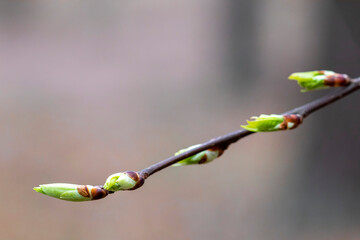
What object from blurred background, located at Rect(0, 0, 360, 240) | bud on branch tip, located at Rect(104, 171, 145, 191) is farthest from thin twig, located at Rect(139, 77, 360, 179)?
blurred background, located at Rect(0, 0, 360, 240)

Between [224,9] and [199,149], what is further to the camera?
[224,9]

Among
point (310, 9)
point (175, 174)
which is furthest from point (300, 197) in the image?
point (310, 9)

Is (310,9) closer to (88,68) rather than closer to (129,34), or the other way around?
(129,34)

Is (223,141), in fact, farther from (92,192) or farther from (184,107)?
(184,107)

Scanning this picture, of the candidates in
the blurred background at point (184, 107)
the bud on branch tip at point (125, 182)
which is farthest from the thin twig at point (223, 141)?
the blurred background at point (184, 107)

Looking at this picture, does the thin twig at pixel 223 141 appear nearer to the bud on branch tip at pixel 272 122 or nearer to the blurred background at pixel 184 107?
the bud on branch tip at pixel 272 122

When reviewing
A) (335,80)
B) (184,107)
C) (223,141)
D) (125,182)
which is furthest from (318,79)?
(184,107)

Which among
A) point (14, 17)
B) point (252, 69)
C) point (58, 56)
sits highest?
point (14, 17)
